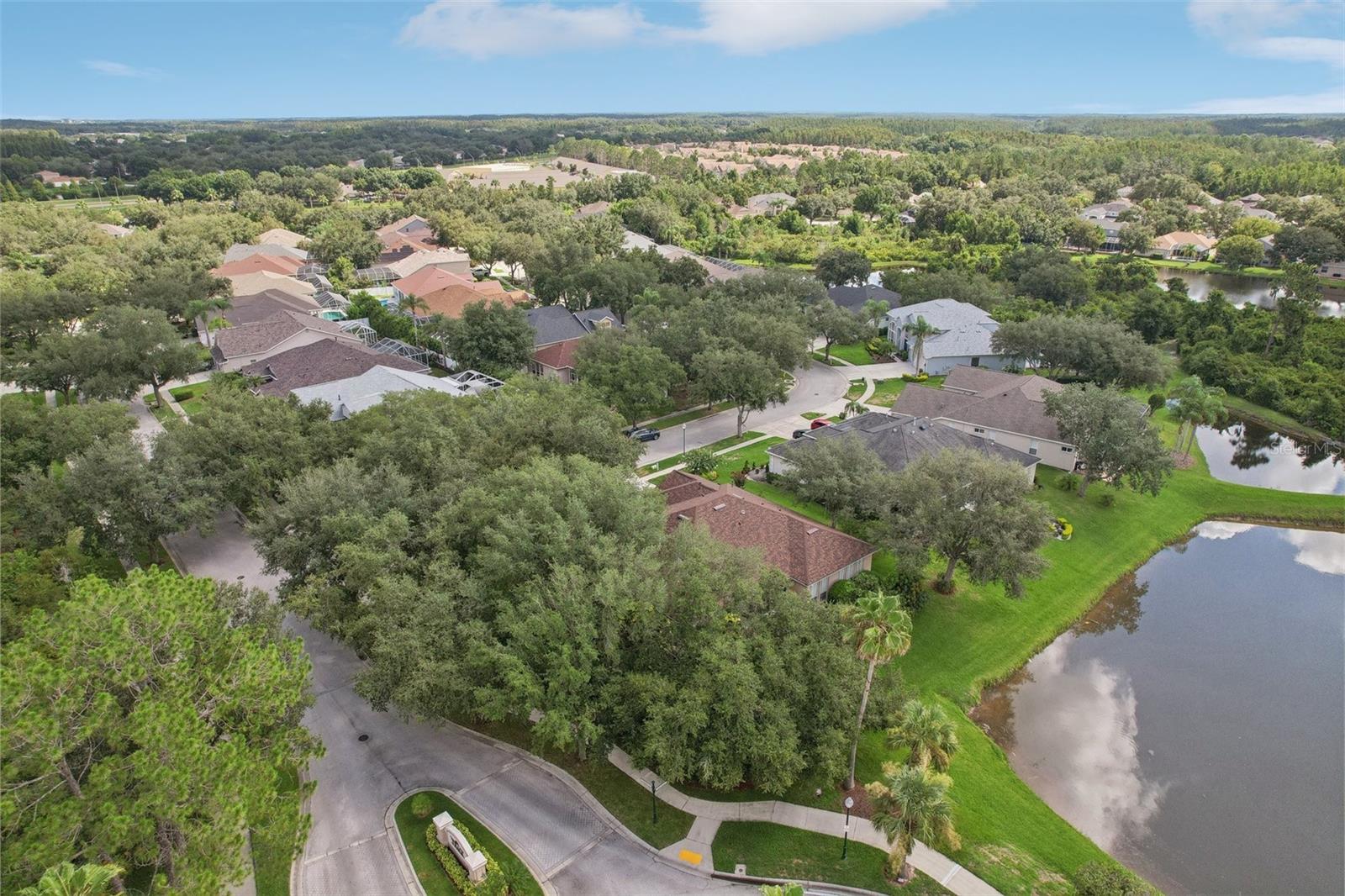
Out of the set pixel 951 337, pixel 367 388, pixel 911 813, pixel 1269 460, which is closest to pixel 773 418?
pixel 951 337

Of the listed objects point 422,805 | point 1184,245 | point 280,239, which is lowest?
point 422,805

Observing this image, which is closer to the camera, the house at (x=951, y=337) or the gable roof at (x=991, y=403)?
the gable roof at (x=991, y=403)

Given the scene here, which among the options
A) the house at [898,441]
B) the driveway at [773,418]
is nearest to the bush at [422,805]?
the house at [898,441]

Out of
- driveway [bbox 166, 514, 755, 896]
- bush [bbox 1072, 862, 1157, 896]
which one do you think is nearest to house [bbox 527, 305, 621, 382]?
driveway [bbox 166, 514, 755, 896]

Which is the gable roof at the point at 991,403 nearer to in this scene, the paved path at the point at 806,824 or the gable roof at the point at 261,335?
the paved path at the point at 806,824

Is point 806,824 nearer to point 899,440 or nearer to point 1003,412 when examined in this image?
point 899,440

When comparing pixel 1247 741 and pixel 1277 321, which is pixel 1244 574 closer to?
pixel 1247 741
